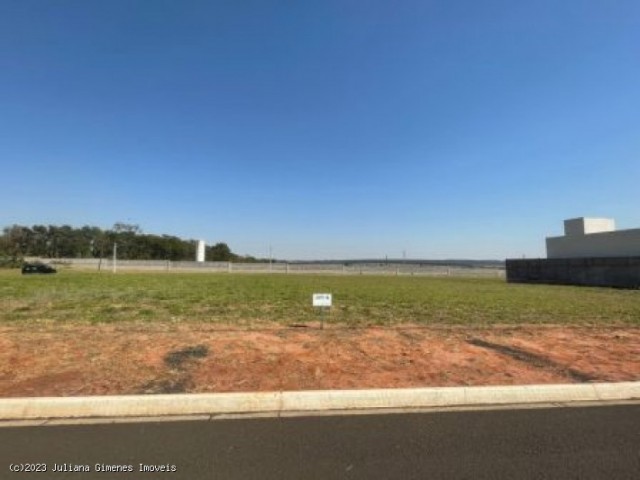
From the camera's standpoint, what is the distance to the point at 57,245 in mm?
136250

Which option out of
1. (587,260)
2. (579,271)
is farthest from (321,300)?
(579,271)

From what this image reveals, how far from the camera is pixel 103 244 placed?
451 feet

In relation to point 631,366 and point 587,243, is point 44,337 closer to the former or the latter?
point 631,366

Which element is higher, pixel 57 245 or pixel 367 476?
pixel 57 245

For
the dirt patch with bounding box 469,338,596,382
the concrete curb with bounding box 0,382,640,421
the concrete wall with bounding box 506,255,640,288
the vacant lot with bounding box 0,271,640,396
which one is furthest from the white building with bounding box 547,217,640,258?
the concrete curb with bounding box 0,382,640,421

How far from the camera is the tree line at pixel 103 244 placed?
433ft

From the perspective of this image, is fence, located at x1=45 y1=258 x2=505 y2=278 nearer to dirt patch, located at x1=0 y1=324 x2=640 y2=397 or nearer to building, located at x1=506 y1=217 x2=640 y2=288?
building, located at x1=506 y1=217 x2=640 y2=288

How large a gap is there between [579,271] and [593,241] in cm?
307

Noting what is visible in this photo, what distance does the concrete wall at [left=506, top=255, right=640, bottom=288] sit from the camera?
3406cm

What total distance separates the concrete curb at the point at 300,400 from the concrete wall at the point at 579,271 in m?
30.9

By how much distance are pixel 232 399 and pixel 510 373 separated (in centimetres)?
415

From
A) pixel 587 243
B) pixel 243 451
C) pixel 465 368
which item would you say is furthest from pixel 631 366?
pixel 587 243

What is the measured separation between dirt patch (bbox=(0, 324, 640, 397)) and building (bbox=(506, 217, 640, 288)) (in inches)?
1063

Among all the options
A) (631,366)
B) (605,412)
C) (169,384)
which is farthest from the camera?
(631,366)
